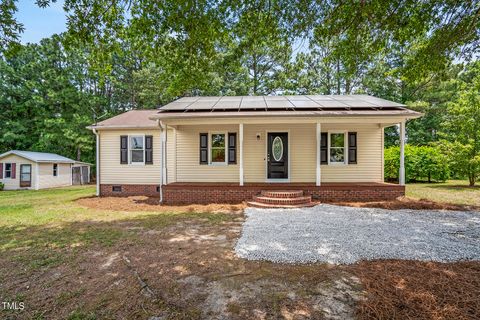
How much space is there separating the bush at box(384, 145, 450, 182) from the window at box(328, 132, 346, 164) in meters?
5.85

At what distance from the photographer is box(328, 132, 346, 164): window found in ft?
34.1

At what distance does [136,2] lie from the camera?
4.81 meters

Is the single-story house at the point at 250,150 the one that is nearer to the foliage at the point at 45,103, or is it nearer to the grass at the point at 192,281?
the grass at the point at 192,281

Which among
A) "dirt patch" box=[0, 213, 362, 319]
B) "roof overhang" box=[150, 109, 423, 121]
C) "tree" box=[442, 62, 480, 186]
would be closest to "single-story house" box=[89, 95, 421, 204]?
"roof overhang" box=[150, 109, 423, 121]

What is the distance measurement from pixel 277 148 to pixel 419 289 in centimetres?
778

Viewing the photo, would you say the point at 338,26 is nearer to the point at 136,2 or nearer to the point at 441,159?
the point at 136,2

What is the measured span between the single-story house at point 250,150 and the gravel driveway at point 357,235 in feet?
7.36

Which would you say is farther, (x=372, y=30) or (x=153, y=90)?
(x=153, y=90)

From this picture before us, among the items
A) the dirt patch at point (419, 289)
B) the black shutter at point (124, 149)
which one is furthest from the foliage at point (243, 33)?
the dirt patch at point (419, 289)

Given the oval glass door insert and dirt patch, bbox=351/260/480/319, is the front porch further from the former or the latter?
dirt patch, bbox=351/260/480/319

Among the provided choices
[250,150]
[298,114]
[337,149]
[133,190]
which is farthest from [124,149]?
[337,149]


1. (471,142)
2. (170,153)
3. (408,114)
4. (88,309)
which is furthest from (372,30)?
(471,142)

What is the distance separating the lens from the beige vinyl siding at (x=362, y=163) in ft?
33.9

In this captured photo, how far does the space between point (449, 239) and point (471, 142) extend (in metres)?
11.1
